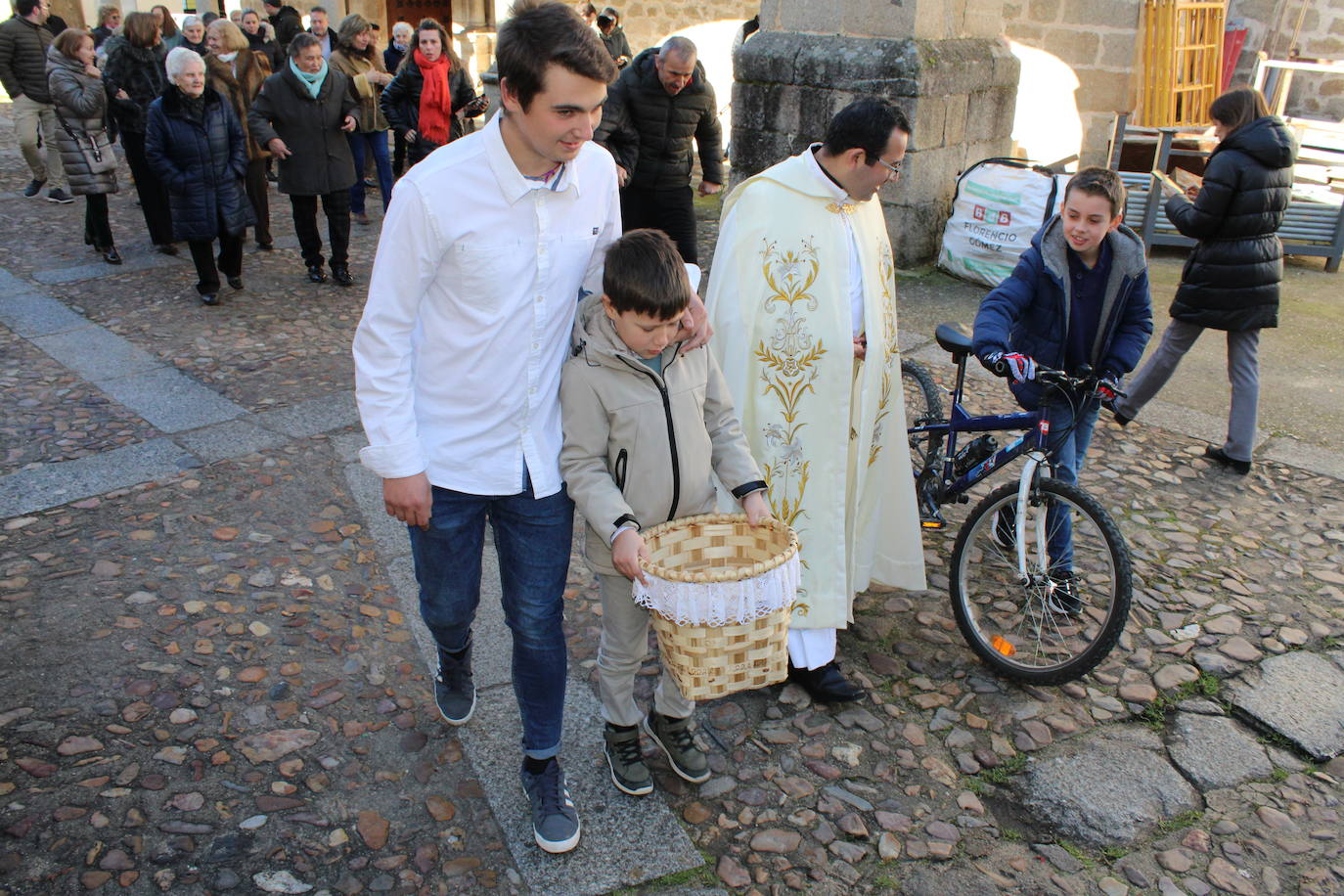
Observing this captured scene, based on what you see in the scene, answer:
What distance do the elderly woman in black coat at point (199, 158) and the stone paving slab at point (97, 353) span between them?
0.91 m

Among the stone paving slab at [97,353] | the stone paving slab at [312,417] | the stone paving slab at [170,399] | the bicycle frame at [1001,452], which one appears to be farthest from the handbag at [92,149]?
the bicycle frame at [1001,452]

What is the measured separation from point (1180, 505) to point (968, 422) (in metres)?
1.47

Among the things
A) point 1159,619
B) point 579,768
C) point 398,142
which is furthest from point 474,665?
point 398,142

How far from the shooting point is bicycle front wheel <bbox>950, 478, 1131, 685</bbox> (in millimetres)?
3332

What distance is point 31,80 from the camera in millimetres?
10383

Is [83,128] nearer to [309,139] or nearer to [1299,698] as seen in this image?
[309,139]

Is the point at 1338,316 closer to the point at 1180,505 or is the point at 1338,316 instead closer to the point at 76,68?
the point at 1180,505

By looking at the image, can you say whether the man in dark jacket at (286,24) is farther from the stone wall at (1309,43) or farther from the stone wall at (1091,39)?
the stone wall at (1309,43)

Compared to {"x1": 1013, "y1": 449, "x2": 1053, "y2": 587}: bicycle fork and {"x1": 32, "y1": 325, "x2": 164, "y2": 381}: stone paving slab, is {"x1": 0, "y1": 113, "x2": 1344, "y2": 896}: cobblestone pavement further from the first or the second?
{"x1": 32, "y1": 325, "x2": 164, "y2": 381}: stone paving slab

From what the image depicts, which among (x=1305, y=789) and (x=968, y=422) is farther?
(x=968, y=422)

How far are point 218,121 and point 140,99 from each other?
211 cm

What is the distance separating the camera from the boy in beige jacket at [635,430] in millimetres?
2383

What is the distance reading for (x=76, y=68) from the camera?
8258 mm

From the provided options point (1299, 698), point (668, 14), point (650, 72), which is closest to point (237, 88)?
point (650, 72)
